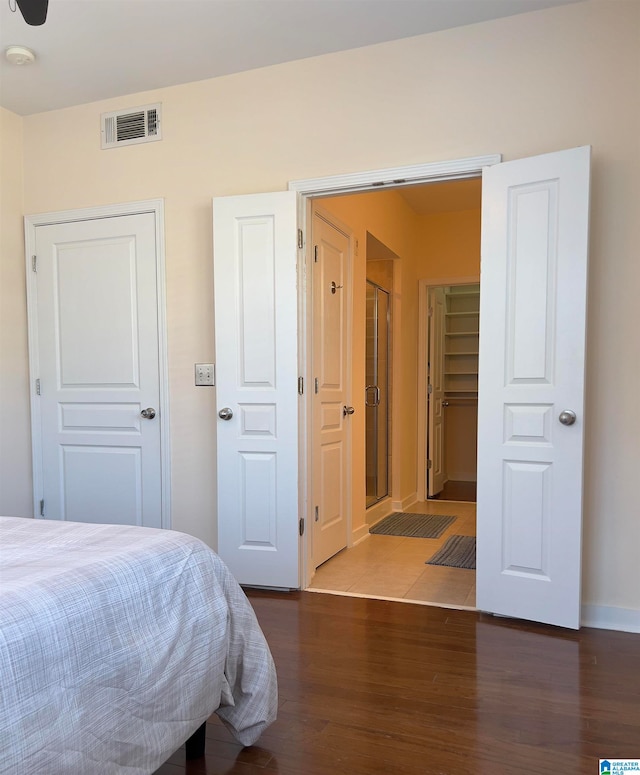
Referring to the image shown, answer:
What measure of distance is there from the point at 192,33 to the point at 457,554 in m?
3.41

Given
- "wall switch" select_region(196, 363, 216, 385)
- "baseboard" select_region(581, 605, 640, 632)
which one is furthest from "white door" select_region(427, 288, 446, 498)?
"baseboard" select_region(581, 605, 640, 632)

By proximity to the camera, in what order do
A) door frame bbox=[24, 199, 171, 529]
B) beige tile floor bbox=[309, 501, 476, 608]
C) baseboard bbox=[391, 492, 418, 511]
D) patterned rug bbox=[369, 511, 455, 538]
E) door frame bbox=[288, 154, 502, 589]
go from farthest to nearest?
baseboard bbox=[391, 492, 418, 511] < patterned rug bbox=[369, 511, 455, 538] < door frame bbox=[24, 199, 171, 529] < beige tile floor bbox=[309, 501, 476, 608] < door frame bbox=[288, 154, 502, 589]

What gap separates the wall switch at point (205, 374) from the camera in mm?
3523

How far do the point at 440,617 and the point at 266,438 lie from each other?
1.26m

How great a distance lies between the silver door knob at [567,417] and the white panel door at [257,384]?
1.33 metres

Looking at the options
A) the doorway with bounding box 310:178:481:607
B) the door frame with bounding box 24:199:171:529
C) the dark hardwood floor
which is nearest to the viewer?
the dark hardwood floor

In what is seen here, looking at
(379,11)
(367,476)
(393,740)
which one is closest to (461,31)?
(379,11)

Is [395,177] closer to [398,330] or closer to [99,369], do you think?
[99,369]

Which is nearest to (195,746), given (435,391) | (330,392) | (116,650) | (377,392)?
(116,650)

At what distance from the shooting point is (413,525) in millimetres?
4969

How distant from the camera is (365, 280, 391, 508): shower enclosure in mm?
5242

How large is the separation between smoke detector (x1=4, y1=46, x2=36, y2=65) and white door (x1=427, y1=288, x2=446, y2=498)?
13.5ft

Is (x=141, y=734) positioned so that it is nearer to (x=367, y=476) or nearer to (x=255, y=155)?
(x=255, y=155)

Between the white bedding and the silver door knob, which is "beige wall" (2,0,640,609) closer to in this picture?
the silver door knob
